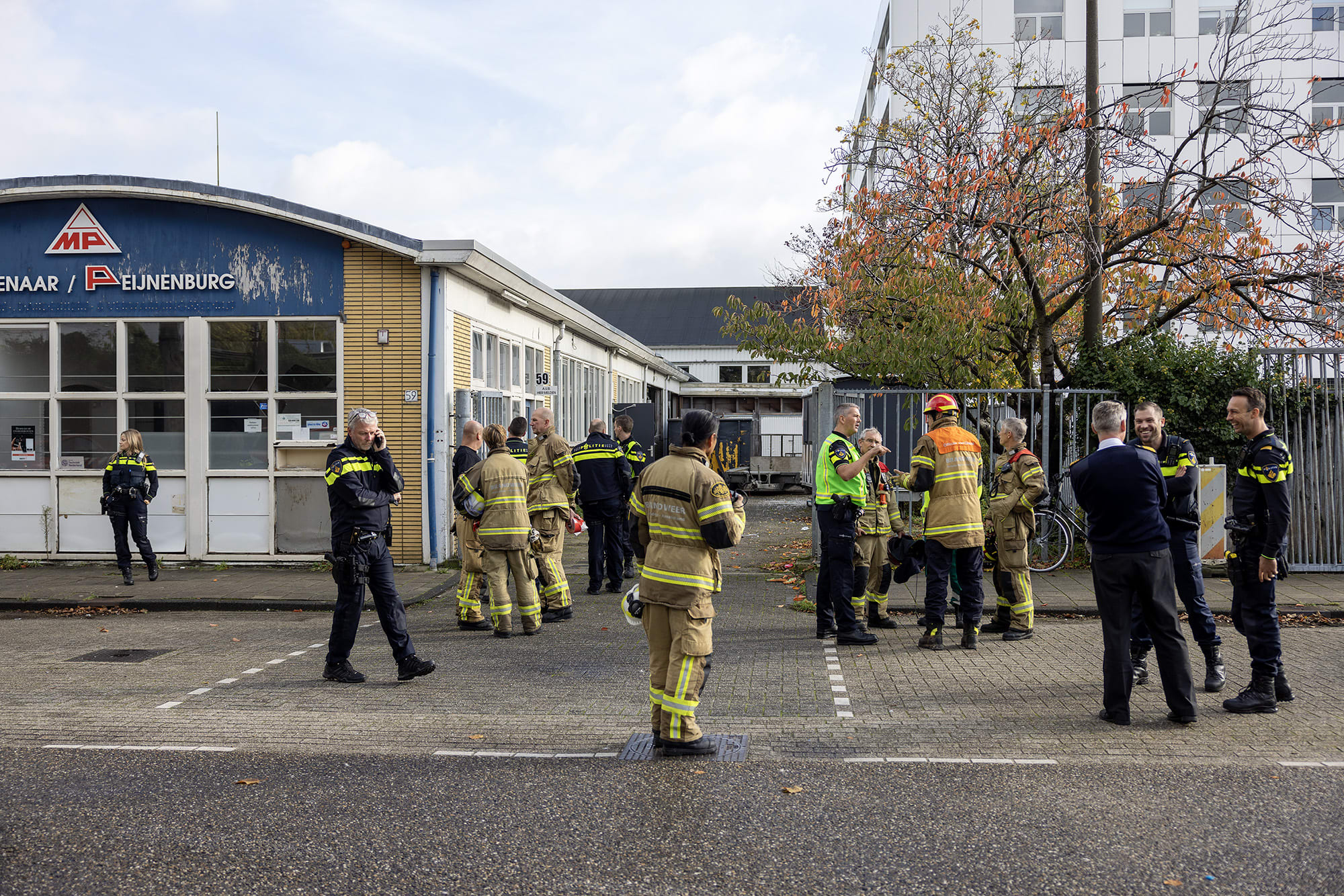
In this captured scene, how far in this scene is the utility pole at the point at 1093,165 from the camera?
1206cm

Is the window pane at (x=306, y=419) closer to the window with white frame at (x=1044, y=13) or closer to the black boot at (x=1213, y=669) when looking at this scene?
the black boot at (x=1213, y=669)

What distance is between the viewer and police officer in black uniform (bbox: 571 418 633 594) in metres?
11.0

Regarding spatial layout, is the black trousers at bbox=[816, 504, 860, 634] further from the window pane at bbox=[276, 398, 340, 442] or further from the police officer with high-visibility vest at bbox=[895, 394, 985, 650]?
the window pane at bbox=[276, 398, 340, 442]

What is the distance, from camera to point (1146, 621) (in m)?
5.86

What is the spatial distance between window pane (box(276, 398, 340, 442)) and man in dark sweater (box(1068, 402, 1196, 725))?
382 inches

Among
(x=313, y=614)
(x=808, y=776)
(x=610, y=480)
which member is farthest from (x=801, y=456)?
(x=808, y=776)

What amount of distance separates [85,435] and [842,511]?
10422 millimetres

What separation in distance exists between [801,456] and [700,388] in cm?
1393

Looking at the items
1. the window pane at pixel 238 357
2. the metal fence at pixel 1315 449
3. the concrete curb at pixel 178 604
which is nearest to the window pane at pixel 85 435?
the window pane at pixel 238 357

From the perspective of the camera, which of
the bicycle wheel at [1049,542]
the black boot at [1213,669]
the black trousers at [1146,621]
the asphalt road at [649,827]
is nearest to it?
the asphalt road at [649,827]

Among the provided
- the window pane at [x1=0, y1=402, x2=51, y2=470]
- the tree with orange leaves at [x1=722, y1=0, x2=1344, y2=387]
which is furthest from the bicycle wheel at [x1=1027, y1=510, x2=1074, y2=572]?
the window pane at [x1=0, y1=402, x2=51, y2=470]

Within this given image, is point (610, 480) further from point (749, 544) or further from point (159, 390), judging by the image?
point (159, 390)

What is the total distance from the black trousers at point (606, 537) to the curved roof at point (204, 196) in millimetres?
4079

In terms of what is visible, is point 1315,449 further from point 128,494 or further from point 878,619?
Answer: point 128,494
